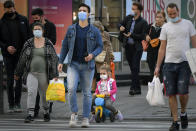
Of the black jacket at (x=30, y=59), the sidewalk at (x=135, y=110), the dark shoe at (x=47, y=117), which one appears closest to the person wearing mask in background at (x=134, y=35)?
the sidewalk at (x=135, y=110)

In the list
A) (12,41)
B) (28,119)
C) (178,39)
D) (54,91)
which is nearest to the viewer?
(178,39)

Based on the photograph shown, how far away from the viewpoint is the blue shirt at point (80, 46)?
11133mm

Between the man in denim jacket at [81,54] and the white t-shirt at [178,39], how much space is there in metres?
1.26

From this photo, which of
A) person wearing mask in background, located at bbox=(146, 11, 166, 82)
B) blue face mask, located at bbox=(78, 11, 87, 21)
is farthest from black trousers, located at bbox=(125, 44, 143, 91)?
blue face mask, located at bbox=(78, 11, 87, 21)

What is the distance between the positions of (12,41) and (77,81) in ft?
9.24

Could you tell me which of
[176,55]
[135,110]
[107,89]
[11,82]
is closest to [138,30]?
[135,110]

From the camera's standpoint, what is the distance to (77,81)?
11289 millimetres

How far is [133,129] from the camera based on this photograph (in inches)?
428

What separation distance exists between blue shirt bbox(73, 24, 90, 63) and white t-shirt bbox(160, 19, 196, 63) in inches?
53.4

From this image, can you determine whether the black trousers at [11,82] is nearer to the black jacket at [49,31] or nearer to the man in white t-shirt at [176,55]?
the black jacket at [49,31]

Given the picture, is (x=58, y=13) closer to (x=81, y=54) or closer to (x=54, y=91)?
(x=54, y=91)

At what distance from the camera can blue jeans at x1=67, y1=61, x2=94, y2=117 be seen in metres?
11.2

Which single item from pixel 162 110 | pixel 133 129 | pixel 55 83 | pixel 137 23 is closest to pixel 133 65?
pixel 137 23

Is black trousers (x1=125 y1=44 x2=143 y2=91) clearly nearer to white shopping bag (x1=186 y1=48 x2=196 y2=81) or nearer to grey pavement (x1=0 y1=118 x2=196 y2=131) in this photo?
grey pavement (x1=0 y1=118 x2=196 y2=131)
